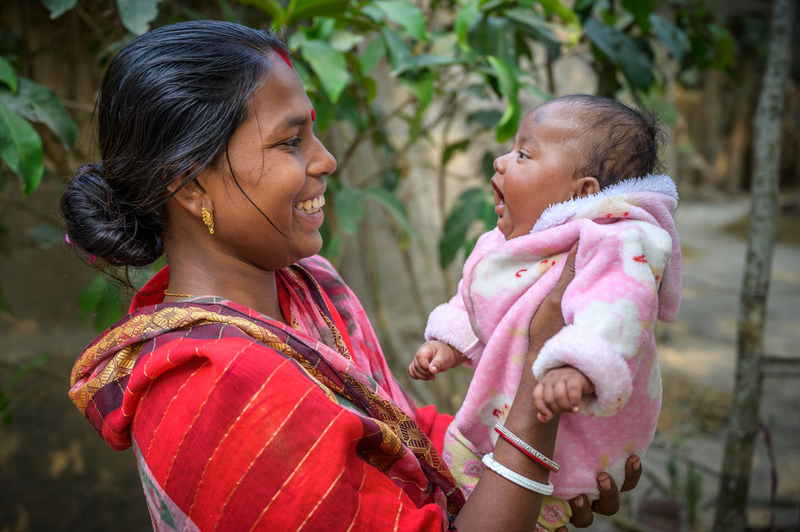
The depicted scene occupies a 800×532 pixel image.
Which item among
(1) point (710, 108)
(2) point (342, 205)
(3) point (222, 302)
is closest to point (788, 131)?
(1) point (710, 108)

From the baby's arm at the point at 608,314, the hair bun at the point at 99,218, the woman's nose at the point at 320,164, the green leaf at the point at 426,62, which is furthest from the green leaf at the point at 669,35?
the hair bun at the point at 99,218

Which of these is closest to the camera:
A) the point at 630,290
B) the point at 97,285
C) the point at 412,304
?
the point at 630,290

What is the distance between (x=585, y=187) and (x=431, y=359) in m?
0.45

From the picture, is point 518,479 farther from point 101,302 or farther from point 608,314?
point 101,302

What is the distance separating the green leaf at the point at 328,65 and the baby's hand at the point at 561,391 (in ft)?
3.39

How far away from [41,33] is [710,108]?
50.9ft

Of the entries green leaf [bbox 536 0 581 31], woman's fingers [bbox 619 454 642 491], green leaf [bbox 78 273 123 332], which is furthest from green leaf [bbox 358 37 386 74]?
woman's fingers [bbox 619 454 642 491]

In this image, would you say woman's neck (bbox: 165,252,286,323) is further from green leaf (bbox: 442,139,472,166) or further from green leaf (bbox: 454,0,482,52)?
green leaf (bbox: 442,139,472,166)

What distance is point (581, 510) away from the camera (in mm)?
1109

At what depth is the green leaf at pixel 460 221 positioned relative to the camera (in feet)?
6.92

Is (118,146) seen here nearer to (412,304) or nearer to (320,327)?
(320,327)

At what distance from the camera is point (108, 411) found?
1030 millimetres

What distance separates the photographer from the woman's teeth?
113 cm

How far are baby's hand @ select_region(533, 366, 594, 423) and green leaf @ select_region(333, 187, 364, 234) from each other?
1084mm
